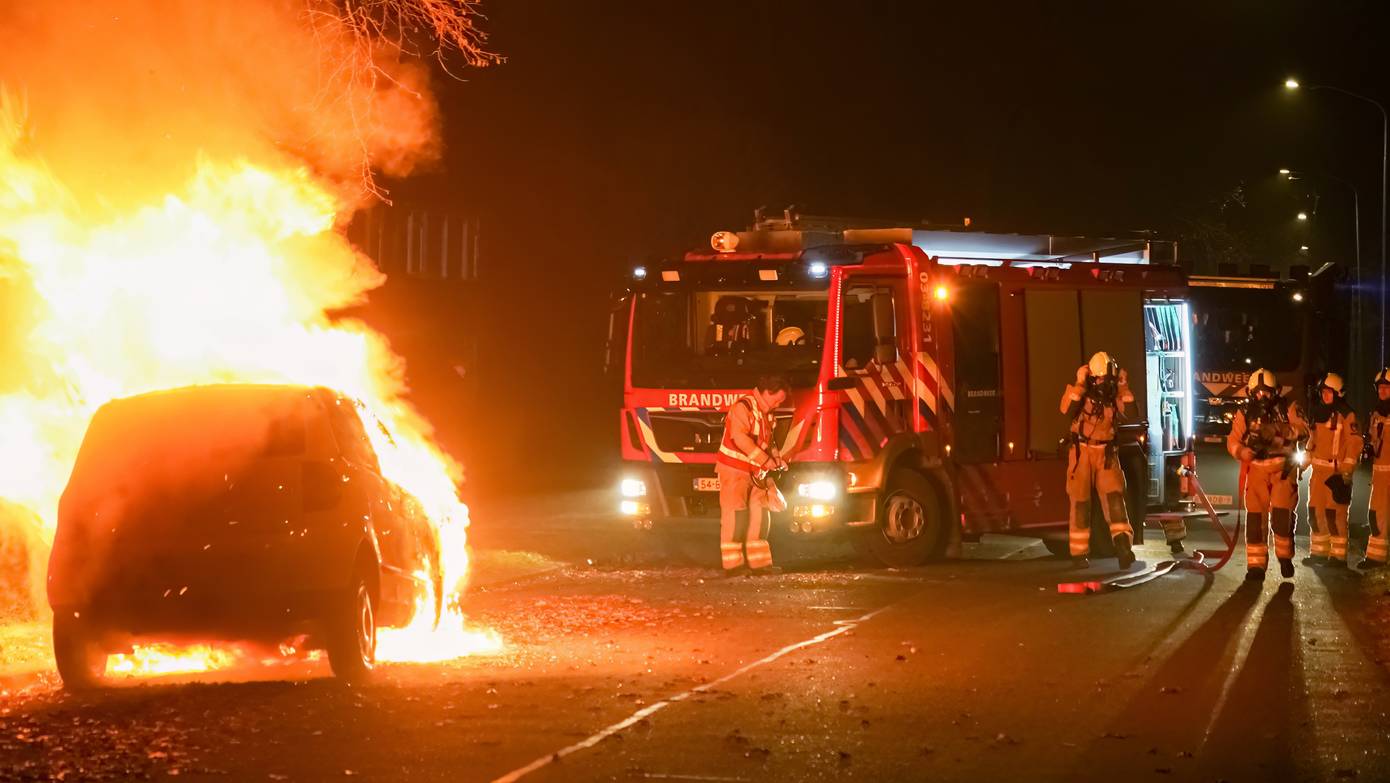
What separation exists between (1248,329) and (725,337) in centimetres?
1412

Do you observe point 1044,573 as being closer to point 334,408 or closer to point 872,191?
point 334,408

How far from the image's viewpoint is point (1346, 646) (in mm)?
11320

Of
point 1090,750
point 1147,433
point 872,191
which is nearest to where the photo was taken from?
point 1090,750

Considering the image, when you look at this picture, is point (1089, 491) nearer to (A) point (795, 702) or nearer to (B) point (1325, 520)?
(B) point (1325, 520)

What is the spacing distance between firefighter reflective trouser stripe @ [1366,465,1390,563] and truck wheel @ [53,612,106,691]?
1192cm

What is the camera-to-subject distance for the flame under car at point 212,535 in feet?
29.7

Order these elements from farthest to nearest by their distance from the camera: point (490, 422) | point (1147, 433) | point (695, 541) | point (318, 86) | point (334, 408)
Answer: point (490, 422) < point (695, 541) < point (1147, 433) < point (318, 86) < point (334, 408)

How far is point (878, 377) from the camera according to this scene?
1578 cm

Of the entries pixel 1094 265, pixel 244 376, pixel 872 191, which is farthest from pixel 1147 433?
pixel 872 191

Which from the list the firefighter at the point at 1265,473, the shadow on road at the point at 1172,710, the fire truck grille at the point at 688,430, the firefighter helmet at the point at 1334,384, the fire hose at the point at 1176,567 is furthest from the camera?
the firefighter helmet at the point at 1334,384

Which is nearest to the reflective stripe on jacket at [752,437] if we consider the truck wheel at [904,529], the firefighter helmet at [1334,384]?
the truck wheel at [904,529]

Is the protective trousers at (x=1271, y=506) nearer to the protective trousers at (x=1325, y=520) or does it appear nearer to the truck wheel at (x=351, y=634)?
the protective trousers at (x=1325, y=520)

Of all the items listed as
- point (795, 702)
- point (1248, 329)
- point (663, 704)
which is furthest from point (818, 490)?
point (1248, 329)

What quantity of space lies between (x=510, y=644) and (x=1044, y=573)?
632 centimetres
